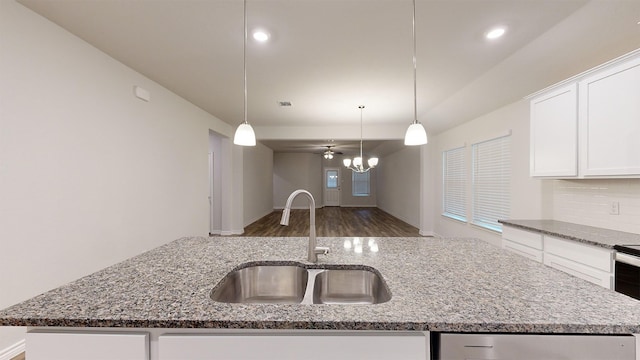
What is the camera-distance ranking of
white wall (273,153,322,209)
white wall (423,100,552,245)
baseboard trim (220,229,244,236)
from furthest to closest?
white wall (273,153,322,209)
baseboard trim (220,229,244,236)
white wall (423,100,552,245)

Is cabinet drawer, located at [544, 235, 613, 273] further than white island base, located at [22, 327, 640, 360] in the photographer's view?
Yes

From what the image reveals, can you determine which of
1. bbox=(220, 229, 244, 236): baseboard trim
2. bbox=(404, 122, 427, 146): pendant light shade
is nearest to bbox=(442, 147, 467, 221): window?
bbox=(404, 122, 427, 146): pendant light shade

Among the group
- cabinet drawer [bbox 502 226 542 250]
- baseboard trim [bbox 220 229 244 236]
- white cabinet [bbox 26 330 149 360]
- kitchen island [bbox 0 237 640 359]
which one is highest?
kitchen island [bbox 0 237 640 359]

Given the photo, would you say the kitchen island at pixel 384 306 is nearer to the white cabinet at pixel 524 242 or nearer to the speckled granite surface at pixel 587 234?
the speckled granite surface at pixel 587 234

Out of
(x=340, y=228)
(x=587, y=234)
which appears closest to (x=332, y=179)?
(x=340, y=228)

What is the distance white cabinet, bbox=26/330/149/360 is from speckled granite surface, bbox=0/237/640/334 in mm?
50

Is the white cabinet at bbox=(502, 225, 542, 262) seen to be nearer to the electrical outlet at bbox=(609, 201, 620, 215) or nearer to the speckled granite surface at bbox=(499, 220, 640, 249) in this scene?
the speckled granite surface at bbox=(499, 220, 640, 249)

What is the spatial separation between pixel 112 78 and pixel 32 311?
9.03ft

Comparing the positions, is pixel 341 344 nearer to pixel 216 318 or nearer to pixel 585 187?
pixel 216 318

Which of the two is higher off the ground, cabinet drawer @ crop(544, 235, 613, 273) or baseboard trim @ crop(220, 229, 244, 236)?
cabinet drawer @ crop(544, 235, 613, 273)

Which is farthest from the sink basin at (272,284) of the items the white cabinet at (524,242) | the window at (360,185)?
the window at (360,185)

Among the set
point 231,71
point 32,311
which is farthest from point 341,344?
point 231,71

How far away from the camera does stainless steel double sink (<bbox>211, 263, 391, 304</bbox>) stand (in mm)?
1342

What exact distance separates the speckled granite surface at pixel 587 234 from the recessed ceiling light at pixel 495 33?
1.83m
